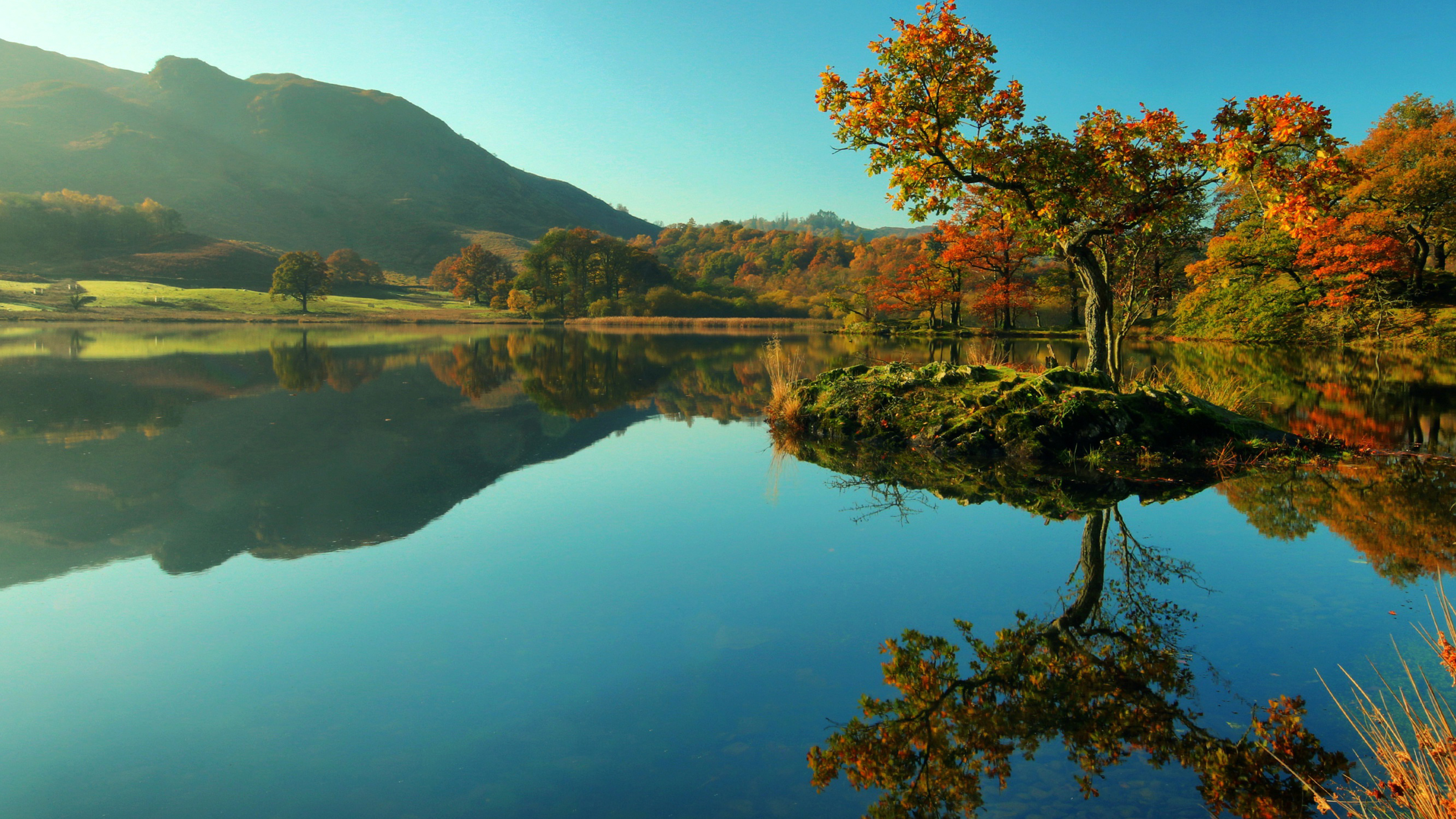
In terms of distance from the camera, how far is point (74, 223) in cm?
9038

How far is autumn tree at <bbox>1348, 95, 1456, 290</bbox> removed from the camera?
3152 centimetres

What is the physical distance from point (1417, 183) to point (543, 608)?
43785mm

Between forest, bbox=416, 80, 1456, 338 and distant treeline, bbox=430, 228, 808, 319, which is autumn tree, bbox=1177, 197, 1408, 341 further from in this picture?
distant treeline, bbox=430, 228, 808, 319

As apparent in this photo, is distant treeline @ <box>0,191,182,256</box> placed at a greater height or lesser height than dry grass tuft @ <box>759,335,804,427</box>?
greater

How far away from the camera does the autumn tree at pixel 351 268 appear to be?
94.4 metres

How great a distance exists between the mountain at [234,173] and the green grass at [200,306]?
2515 inches

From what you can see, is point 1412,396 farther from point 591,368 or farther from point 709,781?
point 591,368

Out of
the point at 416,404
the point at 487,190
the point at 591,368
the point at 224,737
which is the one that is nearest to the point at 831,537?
the point at 224,737

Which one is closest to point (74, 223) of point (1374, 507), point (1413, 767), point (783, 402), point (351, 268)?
point (351, 268)

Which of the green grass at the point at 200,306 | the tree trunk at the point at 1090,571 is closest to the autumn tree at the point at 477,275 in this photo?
the green grass at the point at 200,306

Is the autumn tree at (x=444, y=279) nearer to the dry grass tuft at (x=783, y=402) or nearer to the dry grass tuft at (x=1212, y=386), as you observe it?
the dry grass tuft at (x=783, y=402)

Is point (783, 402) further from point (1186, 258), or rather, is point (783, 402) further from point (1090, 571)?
point (1186, 258)

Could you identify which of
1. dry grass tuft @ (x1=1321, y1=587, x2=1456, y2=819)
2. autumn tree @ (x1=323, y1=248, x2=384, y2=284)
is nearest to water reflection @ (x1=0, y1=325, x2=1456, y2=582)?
dry grass tuft @ (x1=1321, y1=587, x2=1456, y2=819)

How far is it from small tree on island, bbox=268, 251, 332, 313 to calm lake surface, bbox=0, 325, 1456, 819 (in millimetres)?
68504
